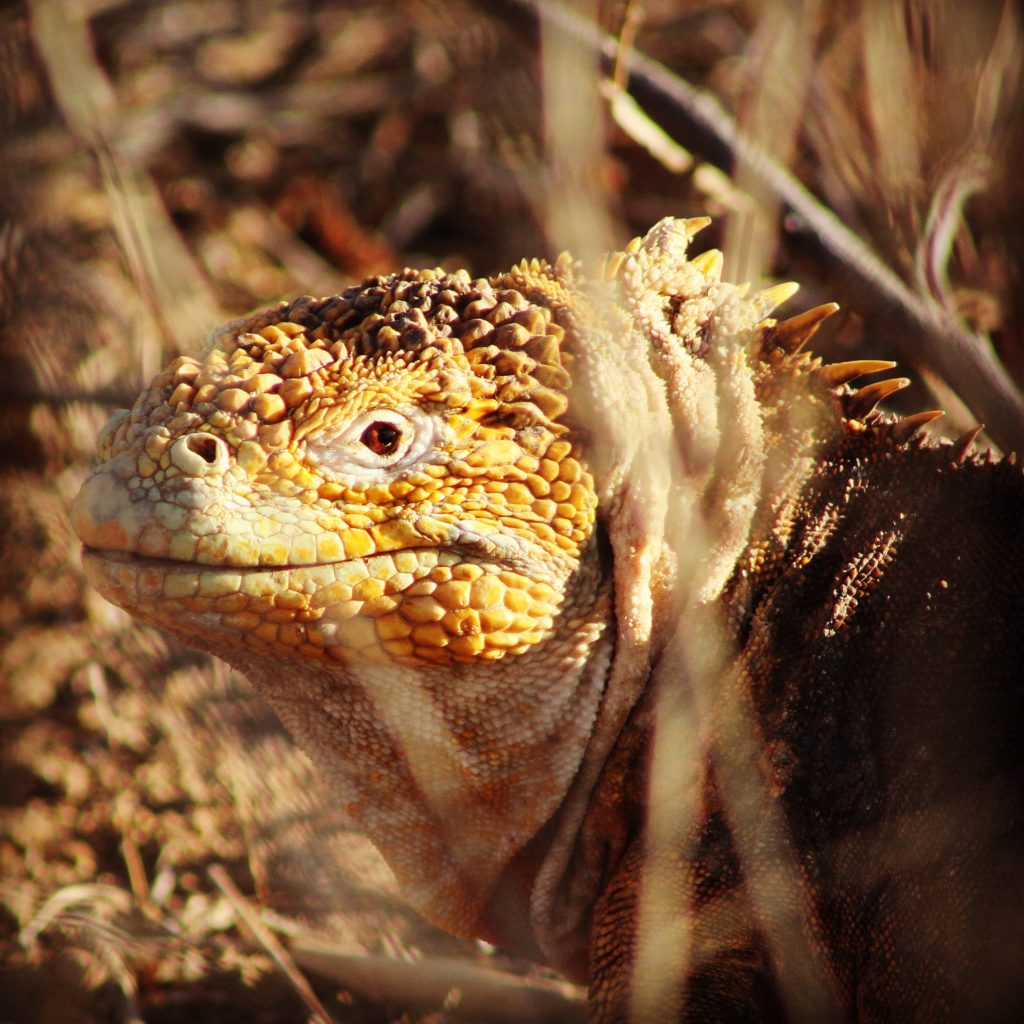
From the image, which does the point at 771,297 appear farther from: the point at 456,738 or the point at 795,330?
the point at 456,738

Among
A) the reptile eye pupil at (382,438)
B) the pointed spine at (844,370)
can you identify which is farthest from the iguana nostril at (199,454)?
the pointed spine at (844,370)

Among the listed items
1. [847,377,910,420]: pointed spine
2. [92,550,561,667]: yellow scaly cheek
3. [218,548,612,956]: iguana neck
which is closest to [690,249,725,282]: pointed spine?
[847,377,910,420]: pointed spine

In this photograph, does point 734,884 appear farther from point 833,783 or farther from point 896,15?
point 896,15

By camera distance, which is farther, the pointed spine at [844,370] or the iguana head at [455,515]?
the pointed spine at [844,370]

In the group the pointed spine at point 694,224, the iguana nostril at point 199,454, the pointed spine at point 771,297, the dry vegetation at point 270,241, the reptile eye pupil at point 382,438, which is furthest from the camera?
the dry vegetation at point 270,241

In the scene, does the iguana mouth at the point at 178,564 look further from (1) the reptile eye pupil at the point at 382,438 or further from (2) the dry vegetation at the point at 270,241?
(2) the dry vegetation at the point at 270,241

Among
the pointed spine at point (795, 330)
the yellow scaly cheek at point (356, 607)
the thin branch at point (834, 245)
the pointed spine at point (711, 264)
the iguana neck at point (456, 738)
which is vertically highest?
the thin branch at point (834, 245)

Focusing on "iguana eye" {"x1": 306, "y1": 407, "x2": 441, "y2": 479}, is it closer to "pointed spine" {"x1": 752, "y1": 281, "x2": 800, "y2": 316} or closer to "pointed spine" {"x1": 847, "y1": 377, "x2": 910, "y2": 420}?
"pointed spine" {"x1": 752, "y1": 281, "x2": 800, "y2": 316}

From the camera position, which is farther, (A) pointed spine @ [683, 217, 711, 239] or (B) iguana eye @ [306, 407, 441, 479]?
(A) pointed spine @ [683, 217, 711, 239]
